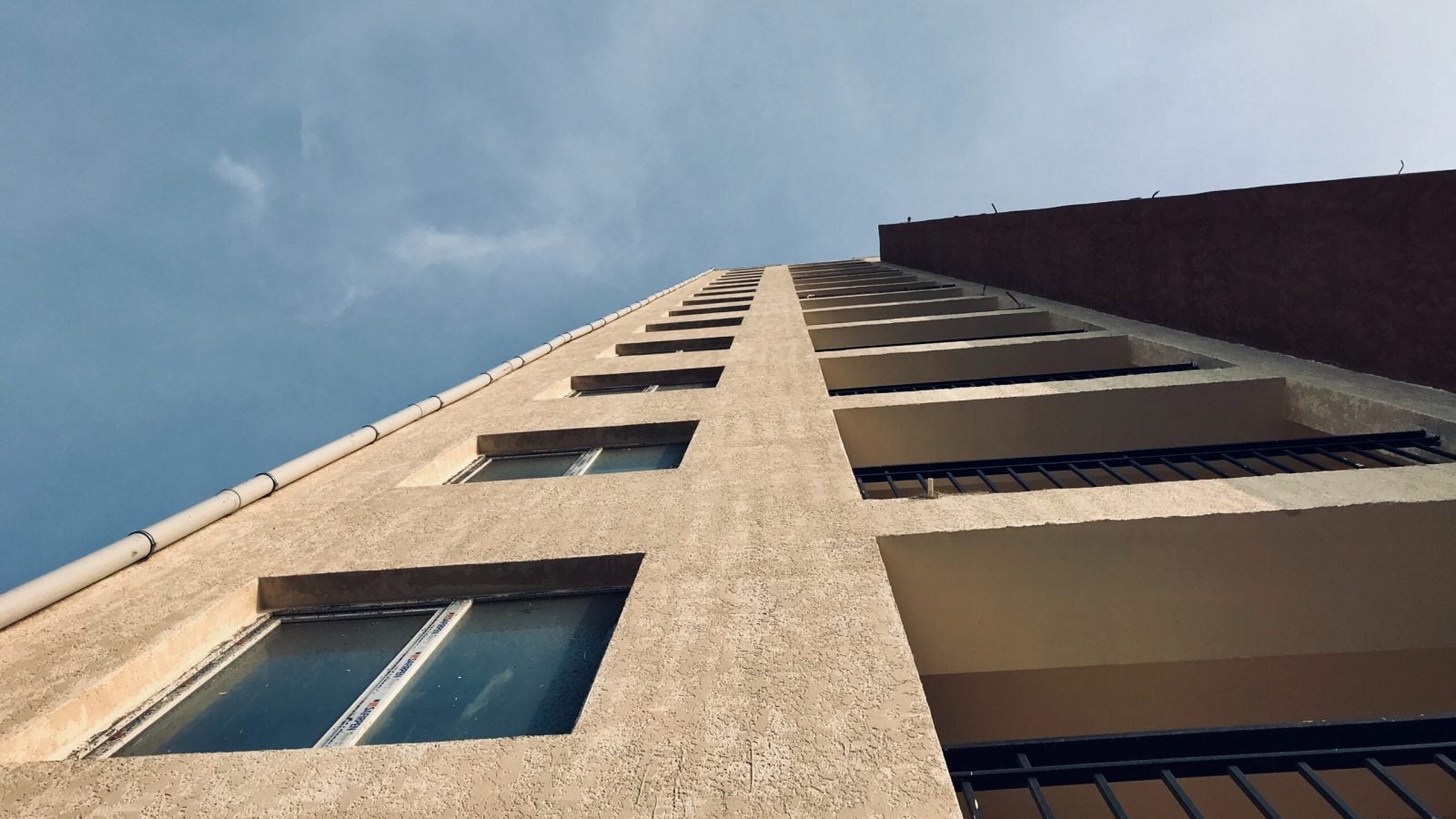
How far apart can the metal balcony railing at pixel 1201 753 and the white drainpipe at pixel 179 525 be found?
582 cm

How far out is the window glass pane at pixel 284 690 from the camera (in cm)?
359

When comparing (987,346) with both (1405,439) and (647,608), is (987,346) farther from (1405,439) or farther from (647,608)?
(647,608)

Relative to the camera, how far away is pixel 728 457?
239 inches

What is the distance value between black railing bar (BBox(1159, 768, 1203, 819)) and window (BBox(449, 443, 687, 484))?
485 centimetres

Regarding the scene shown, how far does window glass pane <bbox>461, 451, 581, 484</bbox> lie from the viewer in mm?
7168

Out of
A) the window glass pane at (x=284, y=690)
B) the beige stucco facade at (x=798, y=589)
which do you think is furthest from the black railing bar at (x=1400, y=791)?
the window glass pane at (x=284, y=690)

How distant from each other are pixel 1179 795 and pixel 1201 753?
657 millimetres

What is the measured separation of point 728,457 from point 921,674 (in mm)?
2447

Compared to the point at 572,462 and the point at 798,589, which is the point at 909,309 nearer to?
the point at 572,462

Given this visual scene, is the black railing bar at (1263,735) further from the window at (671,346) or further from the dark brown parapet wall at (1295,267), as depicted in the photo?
the window at (671,346)

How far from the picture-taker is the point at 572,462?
7328 mm

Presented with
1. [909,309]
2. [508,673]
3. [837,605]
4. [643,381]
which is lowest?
[508,673]

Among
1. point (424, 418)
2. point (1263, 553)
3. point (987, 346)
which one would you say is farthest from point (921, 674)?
point (424, 418)

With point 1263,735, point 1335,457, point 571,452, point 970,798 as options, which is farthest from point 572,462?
point 1335,457
